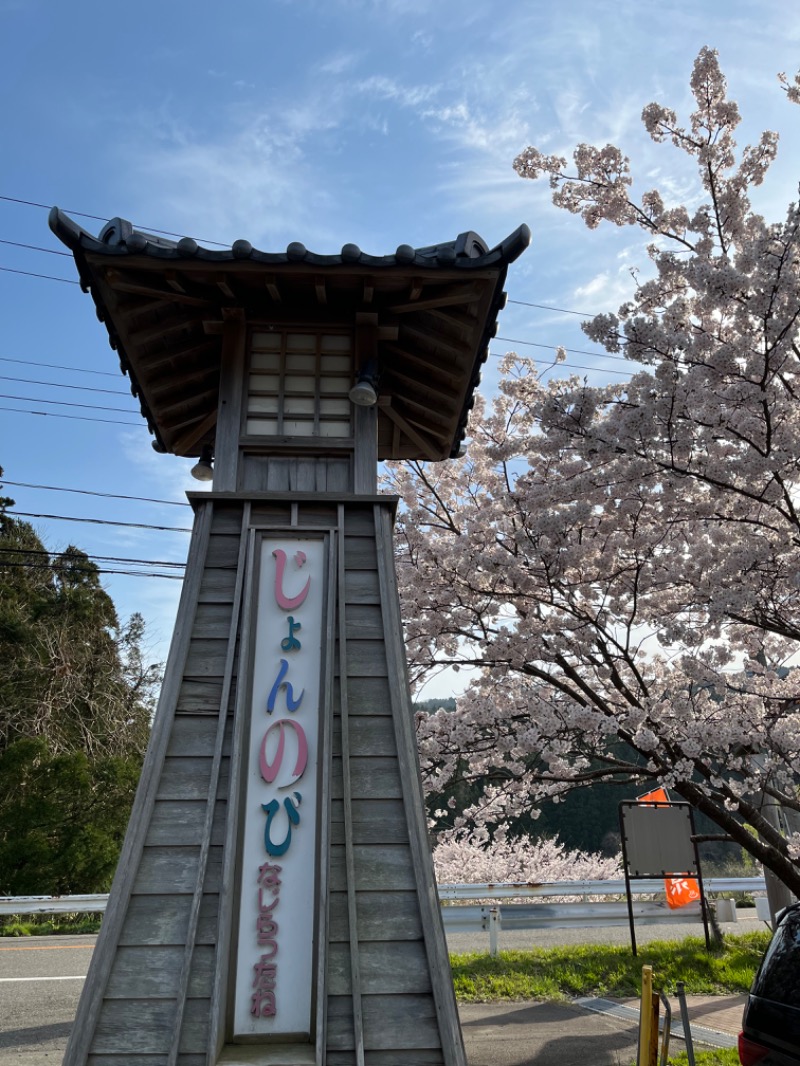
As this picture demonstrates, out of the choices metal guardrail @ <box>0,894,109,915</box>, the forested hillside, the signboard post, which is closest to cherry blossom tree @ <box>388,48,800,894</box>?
the signboard post

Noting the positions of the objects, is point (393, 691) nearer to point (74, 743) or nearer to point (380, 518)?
point (380, 518)

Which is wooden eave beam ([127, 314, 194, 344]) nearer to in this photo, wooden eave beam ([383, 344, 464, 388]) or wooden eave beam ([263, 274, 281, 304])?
wooden eave beam ([263, 274, 281, 304])

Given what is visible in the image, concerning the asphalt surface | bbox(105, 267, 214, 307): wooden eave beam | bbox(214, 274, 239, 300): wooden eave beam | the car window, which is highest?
bbox(214, 274, 239, 300): wooden eave beam

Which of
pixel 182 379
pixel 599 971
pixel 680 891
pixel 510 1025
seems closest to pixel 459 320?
pixel 182 379

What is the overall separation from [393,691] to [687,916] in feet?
39.4

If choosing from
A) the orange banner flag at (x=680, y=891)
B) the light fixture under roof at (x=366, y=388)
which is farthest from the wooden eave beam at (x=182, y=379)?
the orange banner flag at (x=680, y=891)

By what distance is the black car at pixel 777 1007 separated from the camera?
10.4 feet

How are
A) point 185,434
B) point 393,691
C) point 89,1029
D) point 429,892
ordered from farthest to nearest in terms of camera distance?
1. point 185,434
2. point 393,691
3. point 429,892
4. point 89,1029

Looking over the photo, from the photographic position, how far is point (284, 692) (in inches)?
143

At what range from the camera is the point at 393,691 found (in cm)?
372

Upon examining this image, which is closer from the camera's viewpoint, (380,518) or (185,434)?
(380,518)

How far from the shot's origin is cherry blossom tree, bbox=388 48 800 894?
5977 mm

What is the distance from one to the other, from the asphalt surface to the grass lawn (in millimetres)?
314

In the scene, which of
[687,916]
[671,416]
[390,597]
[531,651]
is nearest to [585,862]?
[687,916]
